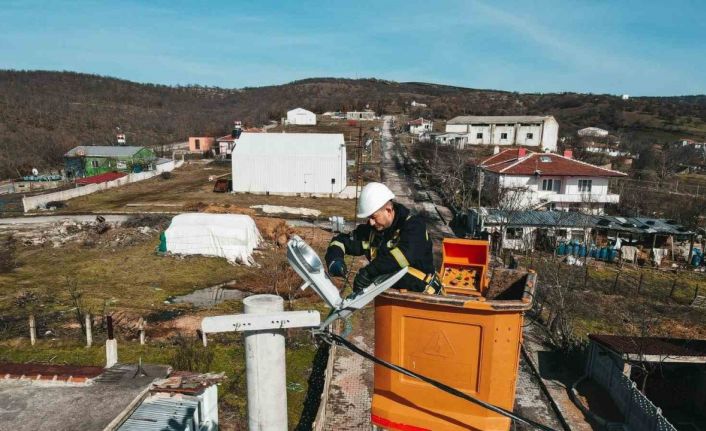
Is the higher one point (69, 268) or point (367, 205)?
point (367, 205)

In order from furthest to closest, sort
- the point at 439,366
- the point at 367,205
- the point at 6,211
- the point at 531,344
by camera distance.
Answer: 1. the point at 6,211
2. the point at 531,344
3. the point at 367,205
4. the point at 439,366

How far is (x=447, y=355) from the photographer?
3.47 m

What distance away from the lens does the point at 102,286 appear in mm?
17891

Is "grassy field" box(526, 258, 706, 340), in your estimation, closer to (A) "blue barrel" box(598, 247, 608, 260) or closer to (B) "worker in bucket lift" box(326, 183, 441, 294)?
(A) "blue barrel" box(598, 247, 608, 260)

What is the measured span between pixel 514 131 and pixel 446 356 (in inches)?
2473

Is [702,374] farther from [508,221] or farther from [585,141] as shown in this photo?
[585,141]

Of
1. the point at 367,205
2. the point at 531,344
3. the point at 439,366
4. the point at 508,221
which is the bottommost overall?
the point at 531,344

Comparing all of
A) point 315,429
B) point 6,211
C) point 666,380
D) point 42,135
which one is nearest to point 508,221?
point 666,380

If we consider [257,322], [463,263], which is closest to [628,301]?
[463,263]

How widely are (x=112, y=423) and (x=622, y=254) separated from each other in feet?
86.4

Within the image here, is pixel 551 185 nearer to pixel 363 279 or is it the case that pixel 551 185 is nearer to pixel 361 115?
pixel 363 279

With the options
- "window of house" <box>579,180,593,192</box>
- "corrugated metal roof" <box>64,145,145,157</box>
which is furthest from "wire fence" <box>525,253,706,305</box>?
"corrugated metal roof" <box>64,145,145,157</box>

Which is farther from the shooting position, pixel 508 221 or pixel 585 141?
pixel 585 141

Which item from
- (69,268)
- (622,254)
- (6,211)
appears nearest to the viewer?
(69,268)
